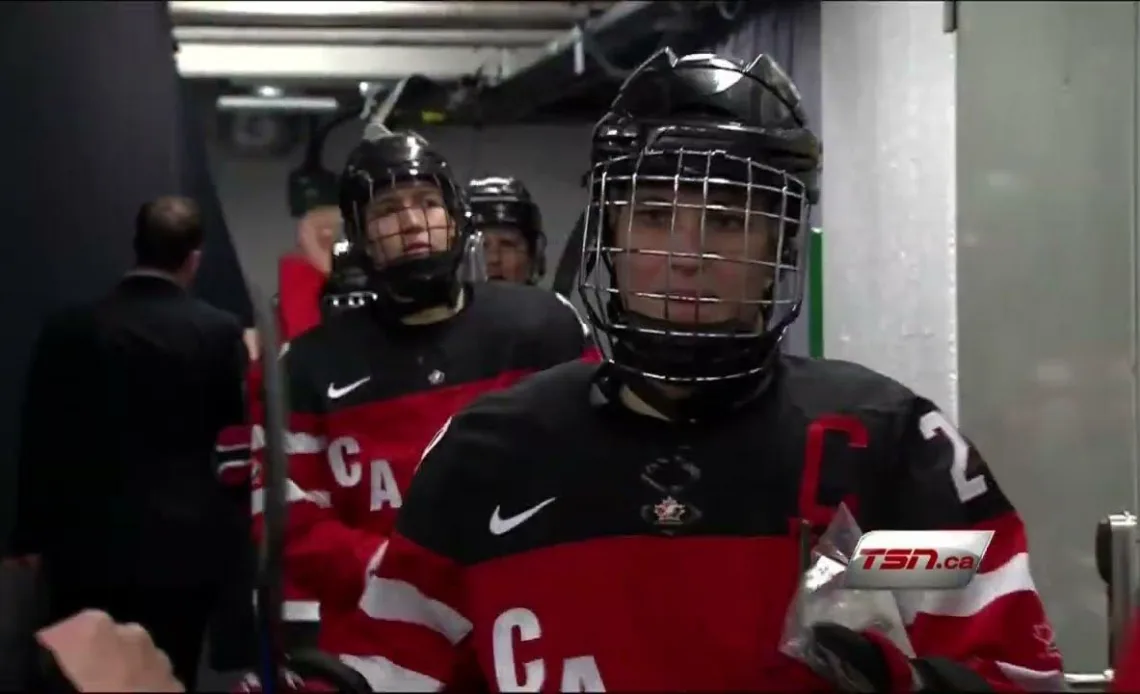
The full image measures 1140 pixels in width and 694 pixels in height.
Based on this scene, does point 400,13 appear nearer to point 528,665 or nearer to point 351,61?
point 351,61

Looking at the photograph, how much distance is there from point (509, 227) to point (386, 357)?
0.18 metres

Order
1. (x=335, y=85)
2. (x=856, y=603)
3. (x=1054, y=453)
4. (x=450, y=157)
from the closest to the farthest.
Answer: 1. (x=856, y=603)
2. (x=450, y=157)
3. (x=335, y=85)
4. (x=1054, y=453)

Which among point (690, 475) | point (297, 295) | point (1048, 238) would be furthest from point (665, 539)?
point (1048, 238)

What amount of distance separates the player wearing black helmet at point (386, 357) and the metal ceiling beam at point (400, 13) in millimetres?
A: 240

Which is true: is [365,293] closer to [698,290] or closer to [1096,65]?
[698,290]

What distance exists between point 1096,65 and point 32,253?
118 centimetres

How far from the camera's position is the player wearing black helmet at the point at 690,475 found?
0.78 m

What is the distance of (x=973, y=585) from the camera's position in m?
0.78

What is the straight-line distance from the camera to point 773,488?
0.80 meters

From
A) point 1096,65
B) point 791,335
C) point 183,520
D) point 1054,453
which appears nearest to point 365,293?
point 183,520

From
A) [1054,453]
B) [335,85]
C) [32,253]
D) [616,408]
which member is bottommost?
[1054,453]

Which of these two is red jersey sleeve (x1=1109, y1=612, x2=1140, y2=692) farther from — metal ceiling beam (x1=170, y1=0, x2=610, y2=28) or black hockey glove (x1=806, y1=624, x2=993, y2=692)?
metal ceiling beam (x1=170, y1=0, x2=610, y2=28)

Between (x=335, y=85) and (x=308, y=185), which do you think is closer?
(x=308, y=185)

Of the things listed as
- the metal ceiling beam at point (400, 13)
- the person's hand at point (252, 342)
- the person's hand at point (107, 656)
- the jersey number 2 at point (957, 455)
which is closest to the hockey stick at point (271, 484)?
the person's hand at point (252, 342)
